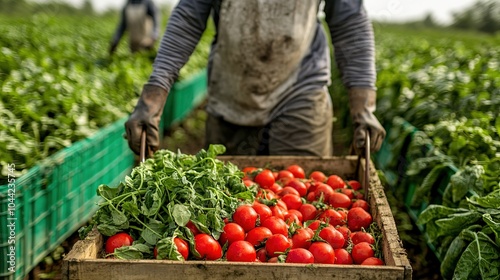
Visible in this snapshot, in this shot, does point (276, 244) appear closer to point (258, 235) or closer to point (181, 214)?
point (258, 235)

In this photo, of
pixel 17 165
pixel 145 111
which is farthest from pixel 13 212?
pixel 145 111

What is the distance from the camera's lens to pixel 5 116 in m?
4.34

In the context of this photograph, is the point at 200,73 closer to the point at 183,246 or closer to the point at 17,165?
the point at 17,165

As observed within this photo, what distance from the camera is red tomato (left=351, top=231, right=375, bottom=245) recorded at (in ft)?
8.29

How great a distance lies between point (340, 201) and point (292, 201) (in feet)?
0.78

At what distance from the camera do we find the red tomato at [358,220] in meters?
2.76

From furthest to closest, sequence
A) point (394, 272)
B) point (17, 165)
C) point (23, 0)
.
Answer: point (23, 0), point (17, 165), point (394, 272)

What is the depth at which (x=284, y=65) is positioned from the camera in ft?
12.8

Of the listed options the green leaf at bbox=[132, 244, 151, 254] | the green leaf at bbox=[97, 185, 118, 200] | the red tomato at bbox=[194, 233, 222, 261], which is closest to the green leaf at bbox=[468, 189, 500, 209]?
the red tomato at bbox=[194, 233, 222, 261]

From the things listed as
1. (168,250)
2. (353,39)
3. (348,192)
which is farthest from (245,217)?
(353,39)

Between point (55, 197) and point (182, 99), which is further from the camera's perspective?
point (182, 99)

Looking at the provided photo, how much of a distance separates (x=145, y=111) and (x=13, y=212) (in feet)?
3.07

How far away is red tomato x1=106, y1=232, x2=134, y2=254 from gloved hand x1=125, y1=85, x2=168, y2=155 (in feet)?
Result: 3.01

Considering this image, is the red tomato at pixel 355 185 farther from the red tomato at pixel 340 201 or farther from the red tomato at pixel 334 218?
the red tomato at pixel 334 218
